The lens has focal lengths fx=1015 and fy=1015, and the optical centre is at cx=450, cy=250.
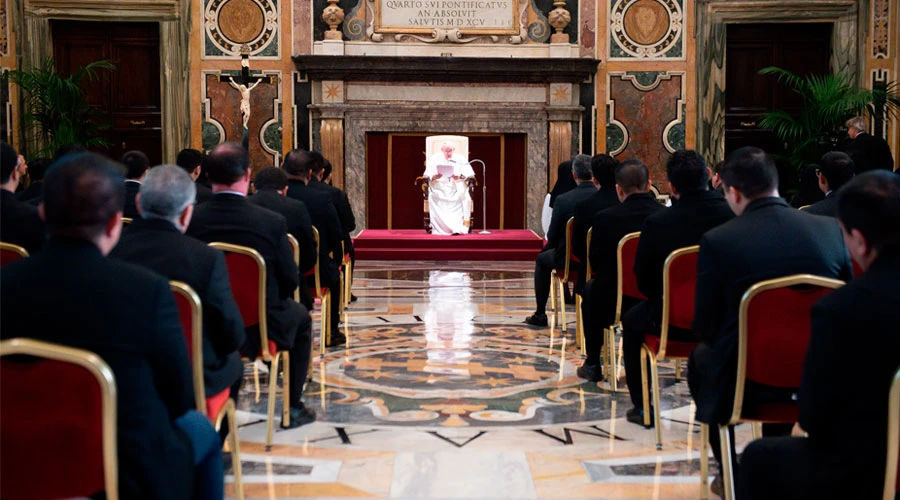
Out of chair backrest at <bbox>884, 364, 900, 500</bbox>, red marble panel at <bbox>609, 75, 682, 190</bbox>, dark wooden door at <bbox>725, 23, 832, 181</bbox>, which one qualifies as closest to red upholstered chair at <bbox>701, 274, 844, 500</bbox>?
chair backrest at <bbox>884, 364, 900, 500</bbox>

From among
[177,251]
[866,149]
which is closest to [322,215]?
[177,251]

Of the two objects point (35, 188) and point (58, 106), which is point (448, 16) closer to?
point (58, 106)

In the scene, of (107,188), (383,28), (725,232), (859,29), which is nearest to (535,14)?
(383,28)

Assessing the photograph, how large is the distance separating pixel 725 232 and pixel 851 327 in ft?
3.39

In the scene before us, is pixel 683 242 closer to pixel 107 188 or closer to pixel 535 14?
pixel 107 188

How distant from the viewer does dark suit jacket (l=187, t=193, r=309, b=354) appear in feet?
12.8

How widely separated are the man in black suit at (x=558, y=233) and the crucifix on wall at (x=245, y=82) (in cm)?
574

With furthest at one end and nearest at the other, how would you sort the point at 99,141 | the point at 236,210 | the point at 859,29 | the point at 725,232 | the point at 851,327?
the point at 859,29 < the point at 99,141 < the point at 236,210 < the point at 725,232 < the point at 851,327

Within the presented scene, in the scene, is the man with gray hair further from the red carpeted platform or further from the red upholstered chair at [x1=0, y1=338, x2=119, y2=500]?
the red upholstered chair at [x1=0, y1=338, x2=119, y2=500]

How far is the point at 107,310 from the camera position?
2.01 meters

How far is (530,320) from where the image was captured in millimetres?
7027

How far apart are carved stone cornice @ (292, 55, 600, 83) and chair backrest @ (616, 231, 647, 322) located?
8.31 m

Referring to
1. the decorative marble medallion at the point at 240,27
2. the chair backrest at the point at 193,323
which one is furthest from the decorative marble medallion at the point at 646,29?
the chair backrest at the point at 193,323

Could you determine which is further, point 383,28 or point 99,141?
point 383,28
